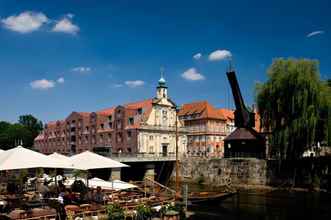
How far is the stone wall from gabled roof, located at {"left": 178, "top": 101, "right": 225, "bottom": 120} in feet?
63.7

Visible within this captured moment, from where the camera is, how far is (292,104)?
40.9 meters

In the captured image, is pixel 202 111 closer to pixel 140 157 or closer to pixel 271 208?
pixel 140 157

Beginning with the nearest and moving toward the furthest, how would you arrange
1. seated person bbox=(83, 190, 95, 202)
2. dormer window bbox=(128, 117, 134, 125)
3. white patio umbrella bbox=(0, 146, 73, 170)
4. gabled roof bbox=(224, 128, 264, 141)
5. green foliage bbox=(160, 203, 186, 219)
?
white patio umbrella bbox=(0, 146, 73, 170), green foliage bbox=(160, 203, 186, 219), seated person bbox=(83, 190, 95, 202), gabled roof bbox=(224, 128, 264, 141), dormer window bbox=(128, 117, 134, 125)

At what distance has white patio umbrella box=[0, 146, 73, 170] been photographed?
51.6ft

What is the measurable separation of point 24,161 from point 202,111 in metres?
61.1

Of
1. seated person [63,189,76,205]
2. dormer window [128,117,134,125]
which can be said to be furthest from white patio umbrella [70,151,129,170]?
dormer window [128,117,134,125]

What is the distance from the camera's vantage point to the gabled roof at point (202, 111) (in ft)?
246

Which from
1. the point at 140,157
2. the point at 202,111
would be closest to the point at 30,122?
the point at 202,111

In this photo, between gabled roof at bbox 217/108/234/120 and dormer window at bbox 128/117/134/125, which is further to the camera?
gabled roof at bbox 217/108/234/120

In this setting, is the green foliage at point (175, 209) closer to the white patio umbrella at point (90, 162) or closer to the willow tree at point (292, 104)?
the white patio umbrella at point (90, 162)

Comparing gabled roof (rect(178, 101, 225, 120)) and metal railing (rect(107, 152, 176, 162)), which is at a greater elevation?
gabled roof (rect(178, 101, 225, 120))

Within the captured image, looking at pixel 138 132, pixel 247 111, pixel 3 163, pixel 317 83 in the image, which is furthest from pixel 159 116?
pixel 3 163

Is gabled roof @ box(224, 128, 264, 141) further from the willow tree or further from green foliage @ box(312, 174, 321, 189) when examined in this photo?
green foliage @ box(312, 174, 321, 189)

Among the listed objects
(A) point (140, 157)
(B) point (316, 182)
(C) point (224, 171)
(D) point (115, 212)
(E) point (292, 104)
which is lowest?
(B) point (316, 182)
